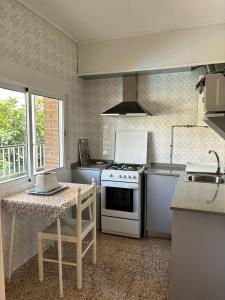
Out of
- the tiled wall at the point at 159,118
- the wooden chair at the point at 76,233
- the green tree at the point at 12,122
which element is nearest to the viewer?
the wooden chair at the point at 76,233

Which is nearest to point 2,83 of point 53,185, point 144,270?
point 53,185

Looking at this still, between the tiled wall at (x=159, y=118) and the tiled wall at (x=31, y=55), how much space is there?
0.45 meters

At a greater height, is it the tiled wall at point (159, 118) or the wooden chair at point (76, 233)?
the tiled wall at point (159, 118)

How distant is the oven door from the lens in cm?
301

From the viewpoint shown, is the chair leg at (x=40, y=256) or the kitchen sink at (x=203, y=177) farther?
the kitchen sink at (x=203, y=177)

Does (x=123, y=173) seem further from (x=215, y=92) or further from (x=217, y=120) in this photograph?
(x=215, y=92)

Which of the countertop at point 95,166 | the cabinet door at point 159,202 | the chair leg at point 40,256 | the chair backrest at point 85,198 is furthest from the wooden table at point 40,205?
the cabinet door at point 159,202

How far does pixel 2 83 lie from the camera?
7.05 feet

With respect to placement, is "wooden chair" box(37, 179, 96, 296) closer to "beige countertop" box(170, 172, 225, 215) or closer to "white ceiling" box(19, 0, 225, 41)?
"beige countertop" box(170, 172, 225, 215)

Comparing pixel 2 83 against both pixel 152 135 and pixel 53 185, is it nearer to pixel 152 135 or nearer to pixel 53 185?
pixel 53 185

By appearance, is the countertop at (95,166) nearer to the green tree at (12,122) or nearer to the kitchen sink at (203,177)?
the green tree at (12,122)

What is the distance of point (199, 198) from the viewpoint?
1.93m

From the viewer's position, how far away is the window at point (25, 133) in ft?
7.59

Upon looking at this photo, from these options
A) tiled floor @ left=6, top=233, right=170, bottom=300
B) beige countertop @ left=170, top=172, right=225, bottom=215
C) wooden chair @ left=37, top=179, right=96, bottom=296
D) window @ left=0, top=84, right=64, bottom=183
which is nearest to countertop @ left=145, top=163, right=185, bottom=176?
beige countertop @ left=170, top=172, right=225, bottom=215
